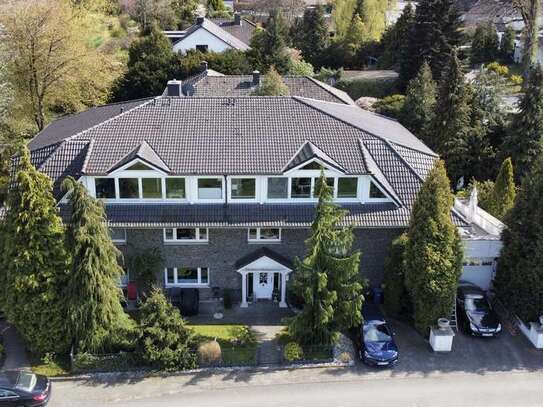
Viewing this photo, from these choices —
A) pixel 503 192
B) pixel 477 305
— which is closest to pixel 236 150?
pixel 477 305

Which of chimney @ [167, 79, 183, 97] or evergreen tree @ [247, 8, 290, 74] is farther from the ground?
evergreen tree @ [247, 8, 290, 74]

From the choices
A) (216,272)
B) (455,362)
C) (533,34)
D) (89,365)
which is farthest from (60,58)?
(533,34)

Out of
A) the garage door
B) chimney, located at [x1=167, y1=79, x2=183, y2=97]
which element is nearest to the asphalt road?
the garage door

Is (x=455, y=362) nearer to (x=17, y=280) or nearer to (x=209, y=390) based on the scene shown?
(x=209, y=390)

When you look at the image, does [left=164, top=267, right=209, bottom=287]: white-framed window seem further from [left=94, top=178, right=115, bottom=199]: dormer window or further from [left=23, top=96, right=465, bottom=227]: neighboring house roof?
[left=94, top=178, right=115, bottom=199]: dormer window

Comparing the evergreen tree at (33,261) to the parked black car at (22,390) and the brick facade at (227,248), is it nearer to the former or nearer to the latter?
the parked black car at (22,390)
